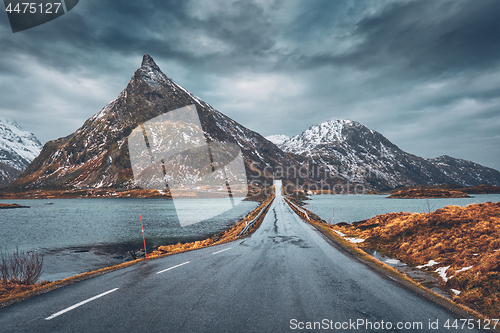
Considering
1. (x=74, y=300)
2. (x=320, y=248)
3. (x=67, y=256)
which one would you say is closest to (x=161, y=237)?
(x=67, y=256)

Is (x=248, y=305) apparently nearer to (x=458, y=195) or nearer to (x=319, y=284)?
(x=319, y=284)

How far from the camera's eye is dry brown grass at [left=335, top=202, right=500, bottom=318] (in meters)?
7.46

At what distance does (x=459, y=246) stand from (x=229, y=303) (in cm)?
1112

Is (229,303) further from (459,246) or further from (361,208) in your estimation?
(361,208)

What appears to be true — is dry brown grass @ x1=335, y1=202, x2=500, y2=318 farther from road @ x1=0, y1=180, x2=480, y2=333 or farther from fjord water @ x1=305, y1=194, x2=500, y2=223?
fjord water @ x1=305, y1=194, x2=500, y2=223

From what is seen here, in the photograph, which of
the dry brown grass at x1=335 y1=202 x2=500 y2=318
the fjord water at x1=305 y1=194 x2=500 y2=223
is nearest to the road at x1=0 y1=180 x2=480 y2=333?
the dry brown grass at x1=335 y1=202 x2=500 y2=318

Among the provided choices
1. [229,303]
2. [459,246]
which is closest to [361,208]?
[459,246]

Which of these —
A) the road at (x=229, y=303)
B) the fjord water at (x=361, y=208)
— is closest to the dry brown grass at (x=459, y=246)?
the road at (x=229, y=303)

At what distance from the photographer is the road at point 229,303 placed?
585cm

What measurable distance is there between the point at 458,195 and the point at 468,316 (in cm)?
23974

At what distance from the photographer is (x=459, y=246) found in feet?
36.4

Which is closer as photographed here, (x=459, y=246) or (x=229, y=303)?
(x=229, y=303)

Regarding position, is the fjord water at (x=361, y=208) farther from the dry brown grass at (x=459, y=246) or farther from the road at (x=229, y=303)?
the road at (x=229, y=303)

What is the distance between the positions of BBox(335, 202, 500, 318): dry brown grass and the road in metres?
1.85
